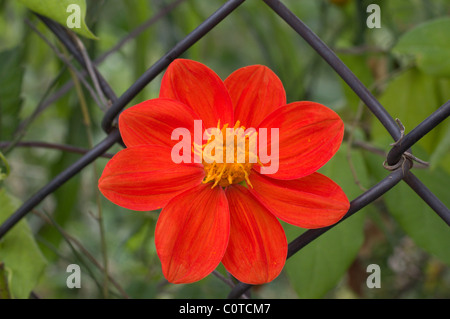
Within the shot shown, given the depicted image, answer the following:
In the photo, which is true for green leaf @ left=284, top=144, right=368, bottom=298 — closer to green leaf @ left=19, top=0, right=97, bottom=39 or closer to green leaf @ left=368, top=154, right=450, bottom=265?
green leaf @ left=368, top=154, right=450, bottom=265

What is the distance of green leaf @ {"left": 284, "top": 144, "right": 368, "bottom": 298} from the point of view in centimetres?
31

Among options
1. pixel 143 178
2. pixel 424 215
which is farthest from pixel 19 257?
pixel 424 215

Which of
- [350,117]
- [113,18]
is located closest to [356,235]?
[350,117]

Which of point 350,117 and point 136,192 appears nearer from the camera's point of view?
point 136,192

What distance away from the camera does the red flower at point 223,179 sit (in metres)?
0.20

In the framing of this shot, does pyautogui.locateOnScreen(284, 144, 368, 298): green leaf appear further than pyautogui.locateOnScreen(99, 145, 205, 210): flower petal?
Yes

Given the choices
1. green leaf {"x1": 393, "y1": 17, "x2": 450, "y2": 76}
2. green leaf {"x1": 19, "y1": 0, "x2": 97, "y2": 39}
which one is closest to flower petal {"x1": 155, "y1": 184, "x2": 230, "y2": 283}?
green leaf {"x1": 19, "y1": 0, "x2": 97, "y2": 39}

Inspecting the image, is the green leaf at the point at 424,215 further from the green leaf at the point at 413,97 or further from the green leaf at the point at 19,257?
the green leaf at the point at 19,257

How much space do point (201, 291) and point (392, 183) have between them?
25 centimetres

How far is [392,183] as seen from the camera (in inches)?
8.3

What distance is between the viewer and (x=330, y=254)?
0.32 metres

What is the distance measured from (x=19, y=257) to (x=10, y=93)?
6.2 inches

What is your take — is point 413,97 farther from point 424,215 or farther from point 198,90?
point 198,90

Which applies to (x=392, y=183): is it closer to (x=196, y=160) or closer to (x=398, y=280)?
(x=196, y=160)
